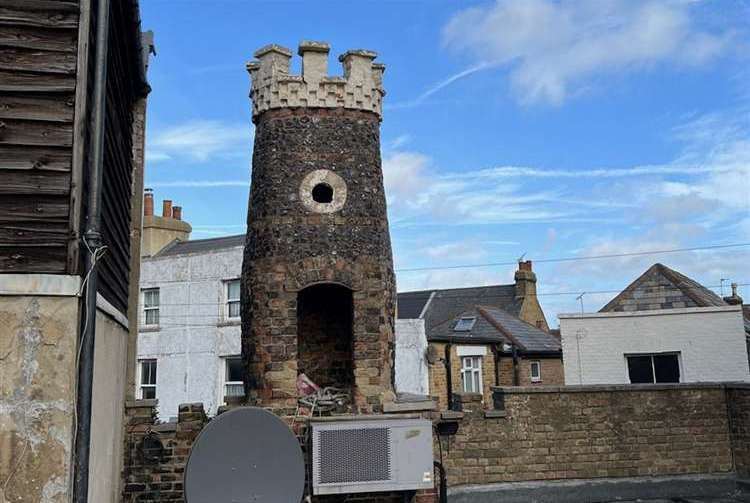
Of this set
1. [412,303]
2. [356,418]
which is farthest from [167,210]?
[356,418]

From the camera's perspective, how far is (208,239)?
80.8ft

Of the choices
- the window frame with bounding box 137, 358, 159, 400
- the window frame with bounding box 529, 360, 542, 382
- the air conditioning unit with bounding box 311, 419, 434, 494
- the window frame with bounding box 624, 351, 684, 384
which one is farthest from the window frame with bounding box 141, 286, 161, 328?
the air conditioning unit with bounding box 311, 419, 434, 494

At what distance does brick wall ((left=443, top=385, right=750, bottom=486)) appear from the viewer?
12.3 metres

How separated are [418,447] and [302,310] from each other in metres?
3.57

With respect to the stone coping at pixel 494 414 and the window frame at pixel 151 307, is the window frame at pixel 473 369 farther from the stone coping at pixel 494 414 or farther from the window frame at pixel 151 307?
the window frame at pixel 151 307

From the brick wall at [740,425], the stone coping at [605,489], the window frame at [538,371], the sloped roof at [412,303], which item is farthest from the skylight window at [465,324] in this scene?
the stone coping at [605,489]

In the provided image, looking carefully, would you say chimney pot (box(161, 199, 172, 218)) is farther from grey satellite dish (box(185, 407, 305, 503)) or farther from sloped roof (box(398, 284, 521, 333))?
grey satellite dish (box(185, 407, 305, 503))

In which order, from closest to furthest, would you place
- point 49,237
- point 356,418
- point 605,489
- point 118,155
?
point 49,237 → point 118,155 → point 356,418 → point 605,489

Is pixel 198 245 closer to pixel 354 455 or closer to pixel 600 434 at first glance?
pixel 600 434

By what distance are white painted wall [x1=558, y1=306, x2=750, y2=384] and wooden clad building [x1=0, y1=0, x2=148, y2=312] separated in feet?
46.6

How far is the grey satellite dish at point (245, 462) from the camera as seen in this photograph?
23.6 feet

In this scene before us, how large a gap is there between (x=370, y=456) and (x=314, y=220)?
3.44 m

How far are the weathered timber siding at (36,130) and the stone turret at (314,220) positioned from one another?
4.96m

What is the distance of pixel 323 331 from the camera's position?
36.9 feet
